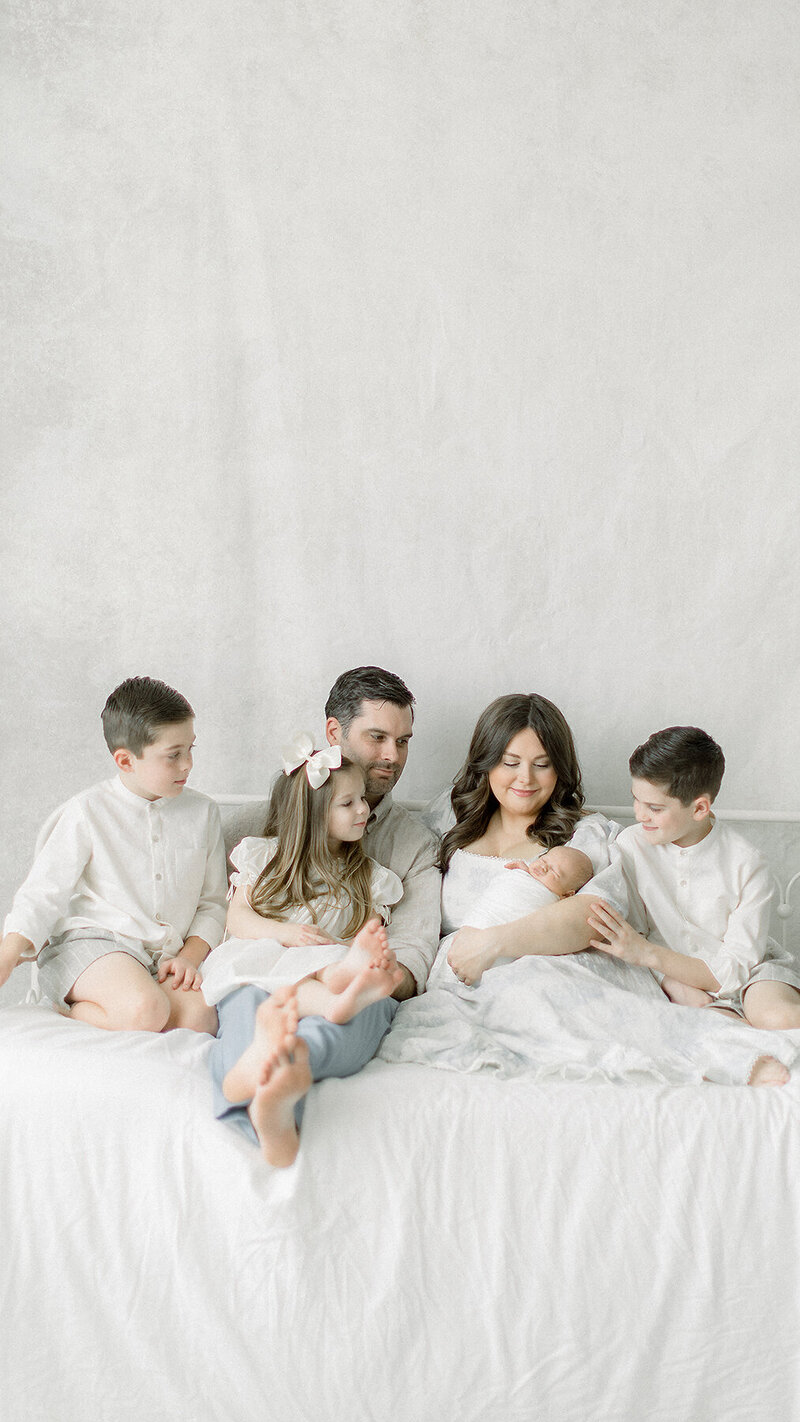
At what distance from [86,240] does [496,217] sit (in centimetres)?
90

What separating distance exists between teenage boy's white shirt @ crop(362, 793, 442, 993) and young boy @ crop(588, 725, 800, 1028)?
31 cm

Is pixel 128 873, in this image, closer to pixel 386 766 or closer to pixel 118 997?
pixel 118 997

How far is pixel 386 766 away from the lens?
6.87 ft

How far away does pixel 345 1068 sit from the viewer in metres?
1.50

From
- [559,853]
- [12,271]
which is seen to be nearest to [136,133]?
[12,271]

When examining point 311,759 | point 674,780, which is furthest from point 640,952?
point 311,759

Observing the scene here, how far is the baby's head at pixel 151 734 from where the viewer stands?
189 centimetres

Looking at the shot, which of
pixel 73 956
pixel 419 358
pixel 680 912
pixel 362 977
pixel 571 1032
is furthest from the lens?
pixel 419 358

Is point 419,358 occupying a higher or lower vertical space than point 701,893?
higher

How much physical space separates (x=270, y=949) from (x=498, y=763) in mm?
592

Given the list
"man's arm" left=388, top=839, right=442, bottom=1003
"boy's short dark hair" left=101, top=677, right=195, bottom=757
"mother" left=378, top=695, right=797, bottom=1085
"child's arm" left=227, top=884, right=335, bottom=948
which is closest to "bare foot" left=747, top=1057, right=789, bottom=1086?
"mother" left=378, top=695, right=797, bottom=1085

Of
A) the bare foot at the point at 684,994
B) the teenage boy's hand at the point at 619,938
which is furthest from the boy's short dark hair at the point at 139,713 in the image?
the bare foot at the point at 684,994

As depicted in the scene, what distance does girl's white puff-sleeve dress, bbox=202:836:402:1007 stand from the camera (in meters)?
1.69

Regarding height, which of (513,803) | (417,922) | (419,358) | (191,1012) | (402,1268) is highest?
(419,358)
